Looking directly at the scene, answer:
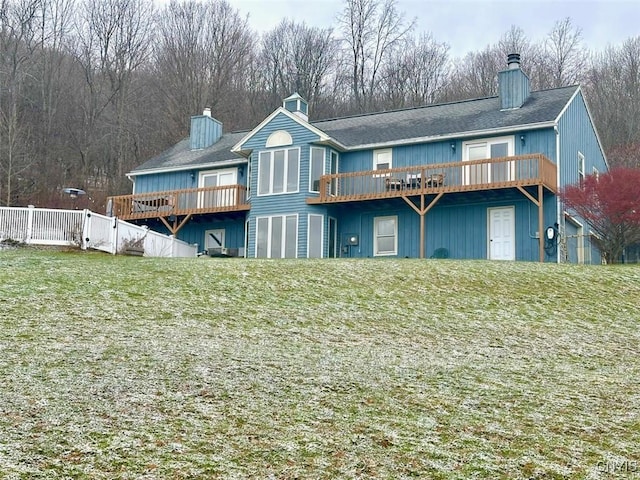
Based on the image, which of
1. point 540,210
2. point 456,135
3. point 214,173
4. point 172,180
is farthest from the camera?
point 172,180

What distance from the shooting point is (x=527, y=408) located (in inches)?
287

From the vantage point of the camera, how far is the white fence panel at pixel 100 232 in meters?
20.6

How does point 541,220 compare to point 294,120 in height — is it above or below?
below

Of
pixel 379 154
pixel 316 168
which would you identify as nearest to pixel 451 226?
pixel 379 154

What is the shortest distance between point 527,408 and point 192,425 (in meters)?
3.29

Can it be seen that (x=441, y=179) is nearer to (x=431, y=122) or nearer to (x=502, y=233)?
(x=502, y=233)

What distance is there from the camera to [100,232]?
68.6 feet

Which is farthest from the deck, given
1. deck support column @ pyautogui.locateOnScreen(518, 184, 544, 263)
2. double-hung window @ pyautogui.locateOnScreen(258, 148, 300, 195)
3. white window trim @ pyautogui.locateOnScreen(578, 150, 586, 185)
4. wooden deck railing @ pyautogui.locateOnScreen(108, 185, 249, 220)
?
white window trim @ pyautogui.locateOnScreen(578, 150, 586, 185)

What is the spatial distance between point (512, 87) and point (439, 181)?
5.02m

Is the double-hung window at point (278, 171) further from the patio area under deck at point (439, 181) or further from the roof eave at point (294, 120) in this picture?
the patio area under deck at point (439, 181)

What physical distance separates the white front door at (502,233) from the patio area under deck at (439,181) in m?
1.16

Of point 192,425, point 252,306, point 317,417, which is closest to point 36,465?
point 192,425

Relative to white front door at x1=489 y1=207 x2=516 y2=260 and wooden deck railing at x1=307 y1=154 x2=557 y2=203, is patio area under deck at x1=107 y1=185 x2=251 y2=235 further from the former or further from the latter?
white front door at x1=489 y1=207 x2=516 y2=260

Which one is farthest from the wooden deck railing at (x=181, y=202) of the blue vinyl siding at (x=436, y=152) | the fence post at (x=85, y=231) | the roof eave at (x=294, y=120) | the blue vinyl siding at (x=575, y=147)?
the blue vinyl siding at (x=575, y=147)
